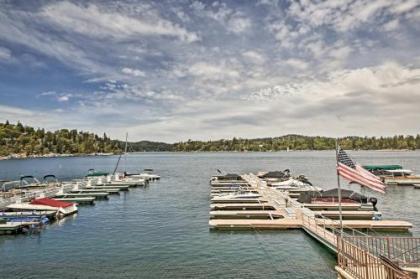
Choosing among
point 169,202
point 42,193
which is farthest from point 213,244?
point 42,193

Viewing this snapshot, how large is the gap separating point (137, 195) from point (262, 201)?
73.4 ft

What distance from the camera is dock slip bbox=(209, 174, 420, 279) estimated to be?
40.8 feet

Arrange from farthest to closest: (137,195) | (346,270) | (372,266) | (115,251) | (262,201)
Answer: (137,195) < (262,201) < (115,251) < (346,270) < (372,266)

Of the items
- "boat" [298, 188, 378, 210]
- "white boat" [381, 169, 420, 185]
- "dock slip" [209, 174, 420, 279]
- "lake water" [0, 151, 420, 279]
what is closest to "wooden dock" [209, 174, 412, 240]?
"dock slip" [209, 174, 420, 279]

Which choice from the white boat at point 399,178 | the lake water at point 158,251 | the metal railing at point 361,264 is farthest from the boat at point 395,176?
the metal railing at point 361,264

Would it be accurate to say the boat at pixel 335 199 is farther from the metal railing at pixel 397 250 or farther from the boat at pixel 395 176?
the boat at pixel 395 176

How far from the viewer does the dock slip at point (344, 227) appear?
40.8ft

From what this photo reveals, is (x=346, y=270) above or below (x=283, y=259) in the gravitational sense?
above

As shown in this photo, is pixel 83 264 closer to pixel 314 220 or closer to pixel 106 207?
pixel 314 220

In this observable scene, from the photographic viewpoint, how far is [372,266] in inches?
464

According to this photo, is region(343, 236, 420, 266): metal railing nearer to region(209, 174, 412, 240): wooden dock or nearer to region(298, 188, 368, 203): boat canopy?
region(209, 174, 412, 240): wooden dock

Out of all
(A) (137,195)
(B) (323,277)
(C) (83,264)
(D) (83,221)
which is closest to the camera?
(B) (323,277)

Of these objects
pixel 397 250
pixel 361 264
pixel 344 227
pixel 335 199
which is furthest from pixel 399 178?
pixel 361 264

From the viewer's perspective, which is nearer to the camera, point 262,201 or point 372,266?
point 372,266
